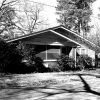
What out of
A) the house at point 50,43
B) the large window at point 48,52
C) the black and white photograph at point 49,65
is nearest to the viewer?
the black and white photograph at point 49,65

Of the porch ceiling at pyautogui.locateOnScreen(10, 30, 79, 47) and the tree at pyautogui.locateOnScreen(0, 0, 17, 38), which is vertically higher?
the tree at pyautogui.locateOnScreen(0, 0, 17, 38)

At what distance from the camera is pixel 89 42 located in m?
22.6

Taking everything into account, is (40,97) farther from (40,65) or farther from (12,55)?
(40,65)

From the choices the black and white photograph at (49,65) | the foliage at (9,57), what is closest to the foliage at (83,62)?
the black and white photograph at (49,65)

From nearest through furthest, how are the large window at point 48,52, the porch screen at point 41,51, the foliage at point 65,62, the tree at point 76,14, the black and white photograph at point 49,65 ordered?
the black and white photograph at point 49,65
the foliage at point 65,62
the porch screen at point 41,51
the large window at point 48,52
the tree at point 76,14

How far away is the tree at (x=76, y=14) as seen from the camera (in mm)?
42156

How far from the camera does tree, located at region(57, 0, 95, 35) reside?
42.2 metres

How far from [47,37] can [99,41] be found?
575cm

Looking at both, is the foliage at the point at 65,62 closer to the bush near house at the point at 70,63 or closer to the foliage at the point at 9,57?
the bush near house at the point at 70,63

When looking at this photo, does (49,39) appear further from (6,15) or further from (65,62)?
(6,15)

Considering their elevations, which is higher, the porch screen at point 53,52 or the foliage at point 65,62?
the porch screen at point 53,52

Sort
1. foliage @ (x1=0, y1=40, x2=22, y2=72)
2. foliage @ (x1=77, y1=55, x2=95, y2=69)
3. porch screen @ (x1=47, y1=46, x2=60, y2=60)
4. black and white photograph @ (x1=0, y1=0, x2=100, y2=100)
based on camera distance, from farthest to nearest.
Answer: foliage @ (x1=77, y1=55, x2=95, y2=69) < porch screen @ (x1=47, y1=46, x2=60, y2=60) < foliage @ (x1=0, y1=40, x2=22, y2=72) < black and white photograph @ (x1=0, y1=0, x2=100, y2=100)

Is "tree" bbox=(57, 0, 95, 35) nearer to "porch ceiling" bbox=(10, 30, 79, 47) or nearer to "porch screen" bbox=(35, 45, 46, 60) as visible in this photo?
"porch ceiling" bbox=(10, 30, 79, 47)

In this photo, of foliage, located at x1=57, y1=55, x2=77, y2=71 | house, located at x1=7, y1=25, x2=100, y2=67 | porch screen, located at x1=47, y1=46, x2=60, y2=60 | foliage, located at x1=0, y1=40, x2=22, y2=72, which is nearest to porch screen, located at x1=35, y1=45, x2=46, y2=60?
house, located at x1=7, y1=25, x2=100, y2=67
